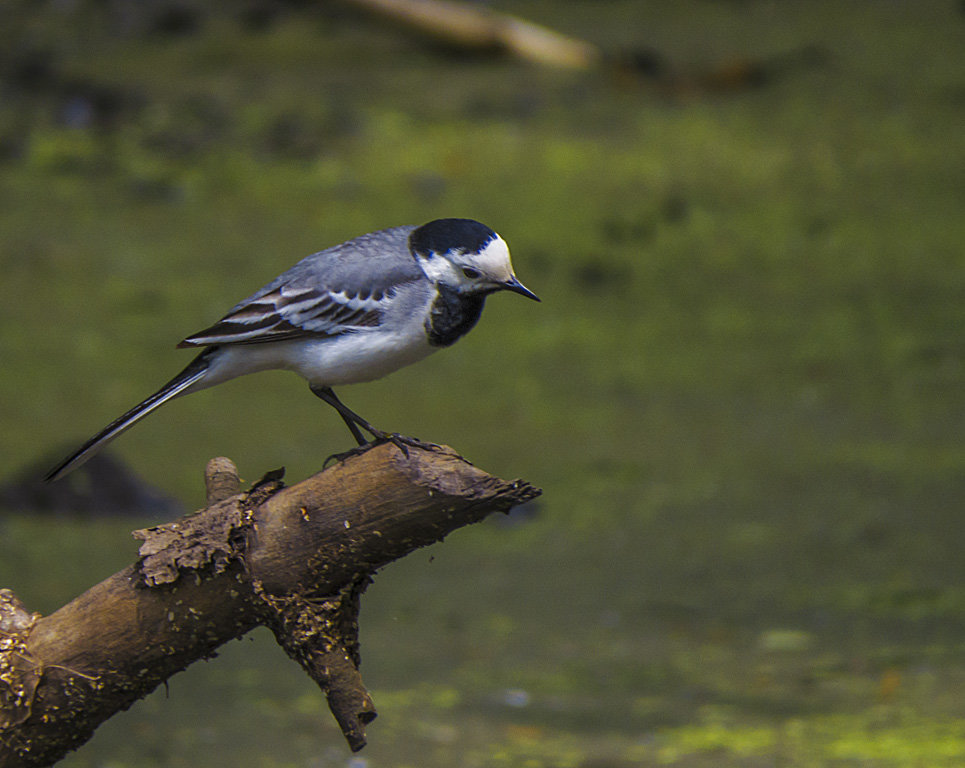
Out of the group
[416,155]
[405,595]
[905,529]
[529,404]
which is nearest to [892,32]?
[416,155]

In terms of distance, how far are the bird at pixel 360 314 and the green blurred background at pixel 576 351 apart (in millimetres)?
2052

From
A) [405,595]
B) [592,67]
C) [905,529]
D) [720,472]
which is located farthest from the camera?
[592,67]

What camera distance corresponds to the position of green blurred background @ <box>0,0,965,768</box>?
18.6ft

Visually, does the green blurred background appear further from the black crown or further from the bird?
the black crown

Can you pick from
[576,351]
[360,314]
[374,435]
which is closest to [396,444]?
[374,435]

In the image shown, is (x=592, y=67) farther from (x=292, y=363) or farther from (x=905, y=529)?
(x=292, y=363)

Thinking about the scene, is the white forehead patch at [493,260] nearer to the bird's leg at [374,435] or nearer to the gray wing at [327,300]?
the gray wing at [327,300]

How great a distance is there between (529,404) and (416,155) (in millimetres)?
4027

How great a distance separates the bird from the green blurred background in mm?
2052

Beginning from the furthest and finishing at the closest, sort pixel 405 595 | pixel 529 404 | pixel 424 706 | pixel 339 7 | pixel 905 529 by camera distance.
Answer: pixel 339 7 → pixel 529 404 → pixel 905 529 → pixel 405 595 → pixel 424 706

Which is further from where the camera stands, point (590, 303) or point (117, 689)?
point (590, 303)

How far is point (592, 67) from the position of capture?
14.3 metres

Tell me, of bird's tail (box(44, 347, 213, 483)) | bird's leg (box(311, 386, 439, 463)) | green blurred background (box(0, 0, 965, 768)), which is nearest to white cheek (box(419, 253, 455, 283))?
bird's leg (box(311, 386, 439, 463))

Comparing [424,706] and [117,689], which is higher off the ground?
[117,689]
